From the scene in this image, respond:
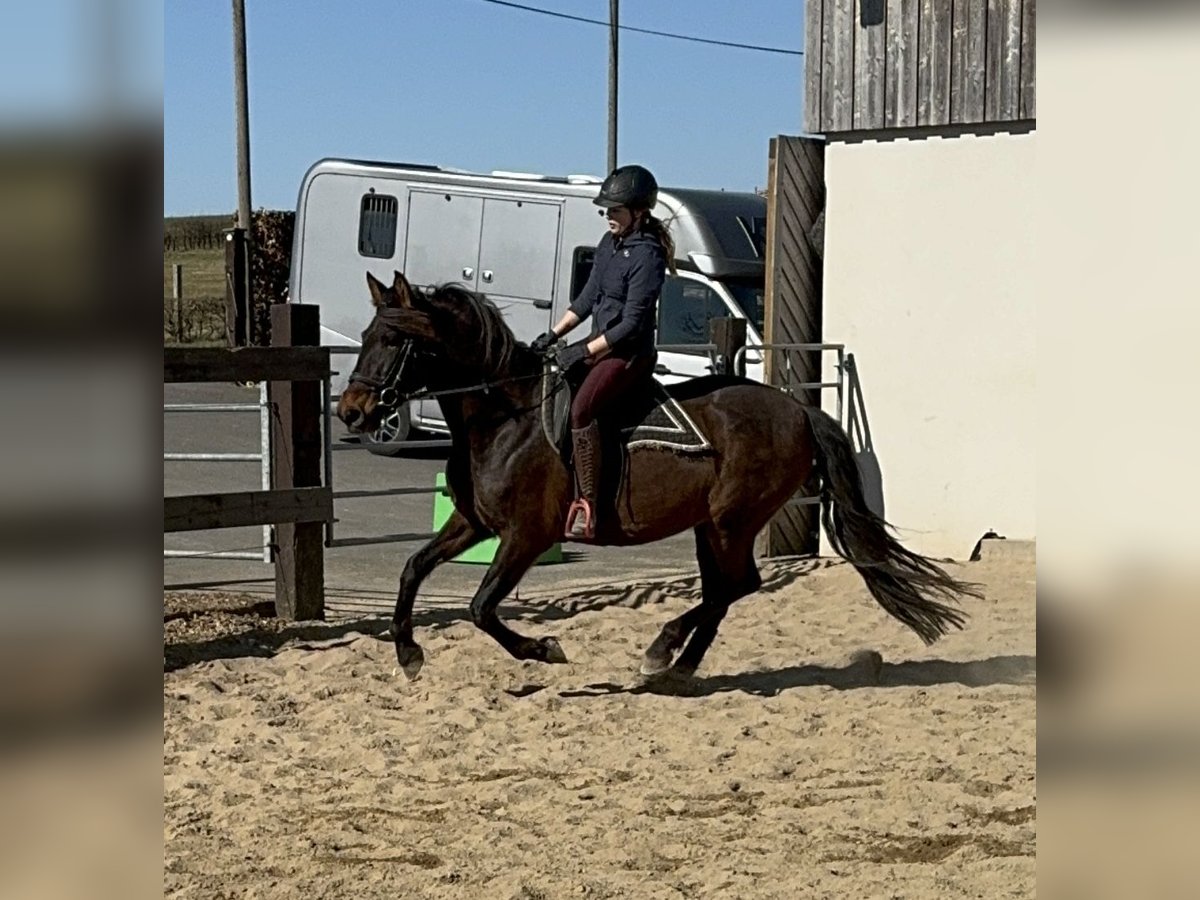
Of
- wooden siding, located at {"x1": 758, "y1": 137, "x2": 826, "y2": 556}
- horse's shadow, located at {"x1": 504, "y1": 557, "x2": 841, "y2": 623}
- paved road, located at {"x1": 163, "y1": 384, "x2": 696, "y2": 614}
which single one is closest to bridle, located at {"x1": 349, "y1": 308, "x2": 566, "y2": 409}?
paved road, located at {"x1": 163, "y1": 384, "x2": 696, "y2": 614}

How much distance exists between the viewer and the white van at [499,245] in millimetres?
14750

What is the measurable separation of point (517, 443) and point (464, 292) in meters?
0.71

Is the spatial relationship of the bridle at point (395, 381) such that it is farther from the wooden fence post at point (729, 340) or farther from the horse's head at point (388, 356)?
the wooden fence post at point (729, 340)

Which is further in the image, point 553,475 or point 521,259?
point 521,259

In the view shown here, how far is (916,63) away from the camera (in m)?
10.8

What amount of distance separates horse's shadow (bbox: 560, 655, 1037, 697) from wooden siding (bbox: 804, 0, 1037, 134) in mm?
4337

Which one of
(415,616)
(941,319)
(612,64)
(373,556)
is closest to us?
(415,616)

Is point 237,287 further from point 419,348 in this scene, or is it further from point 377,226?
point 419,348

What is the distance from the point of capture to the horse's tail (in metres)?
6.89

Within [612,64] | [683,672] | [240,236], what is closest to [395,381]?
[683,672]

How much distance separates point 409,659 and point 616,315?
173 cm

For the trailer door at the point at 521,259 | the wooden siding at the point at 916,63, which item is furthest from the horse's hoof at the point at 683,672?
the trailer door at the point at 521,259
